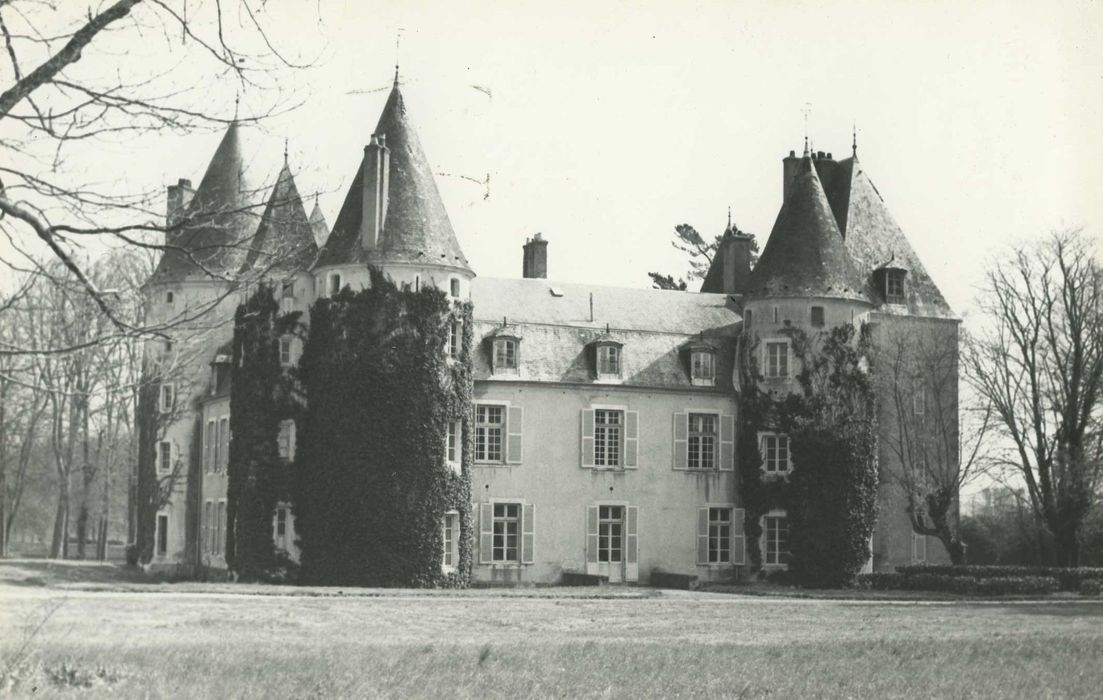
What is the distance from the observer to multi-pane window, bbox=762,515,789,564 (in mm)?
36312

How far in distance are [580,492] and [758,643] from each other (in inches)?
743

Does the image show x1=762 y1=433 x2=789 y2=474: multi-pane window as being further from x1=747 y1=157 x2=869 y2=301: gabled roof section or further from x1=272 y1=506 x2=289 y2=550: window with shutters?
x1=272 y1=506 x2=289 y2=550: window with shutters

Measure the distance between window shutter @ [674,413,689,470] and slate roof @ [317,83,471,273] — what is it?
23.3 feet

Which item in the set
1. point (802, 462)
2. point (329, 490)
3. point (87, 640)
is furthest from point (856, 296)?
point (87, 640)

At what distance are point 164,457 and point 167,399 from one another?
1661mm

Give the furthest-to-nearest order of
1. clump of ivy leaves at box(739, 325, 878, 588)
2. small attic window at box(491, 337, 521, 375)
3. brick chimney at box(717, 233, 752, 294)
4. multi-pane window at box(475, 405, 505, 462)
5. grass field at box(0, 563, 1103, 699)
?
brick chimney at box(717, 233, 752, 294)
clump of ivy leaves at box(739, 325, 878, 588)
small attic window at box(491, 337, 521, 375)
multi-pane window at box(475, 405, 505, 462)
grass field at box(0, 563, 1103, 699)

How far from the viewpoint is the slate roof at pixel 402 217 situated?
32.8 metres

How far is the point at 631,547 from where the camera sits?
35.7 metres

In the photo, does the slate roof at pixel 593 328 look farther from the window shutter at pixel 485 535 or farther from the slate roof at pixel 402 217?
the window shutter at pixel 485 535

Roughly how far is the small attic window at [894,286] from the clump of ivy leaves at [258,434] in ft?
53.7

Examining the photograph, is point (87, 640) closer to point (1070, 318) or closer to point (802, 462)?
point (802, 462)

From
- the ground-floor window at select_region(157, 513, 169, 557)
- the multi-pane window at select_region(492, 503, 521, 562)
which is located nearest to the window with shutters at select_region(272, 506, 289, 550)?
the multi-pane window at select_region(492, 503, 521, 562)

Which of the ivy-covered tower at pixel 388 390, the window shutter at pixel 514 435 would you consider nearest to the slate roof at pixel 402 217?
the ivy-covered tower at pixel 388 390

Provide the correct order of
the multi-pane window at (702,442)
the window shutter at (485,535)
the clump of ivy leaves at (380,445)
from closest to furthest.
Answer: the clump of ivy leaves at (380,445)
the window shutter at (485,535)
the multi-pane window at (702,442)
